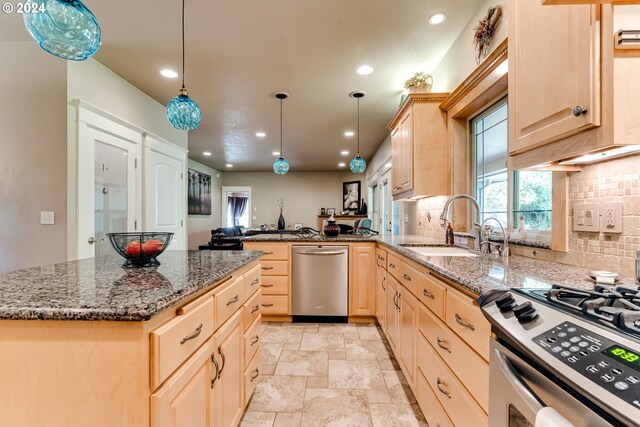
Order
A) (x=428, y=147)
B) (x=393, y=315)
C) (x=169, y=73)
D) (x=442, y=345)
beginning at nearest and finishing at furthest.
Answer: (x=442, y=345), (x=393, y=315), (x=428, y=147), (x=169, y=73)

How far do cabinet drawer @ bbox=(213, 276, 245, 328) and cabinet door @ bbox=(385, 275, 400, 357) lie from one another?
1178 mm

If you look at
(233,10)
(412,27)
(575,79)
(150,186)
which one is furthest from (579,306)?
(150,186)

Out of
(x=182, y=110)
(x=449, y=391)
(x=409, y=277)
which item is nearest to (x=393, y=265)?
(x=409, y=277)

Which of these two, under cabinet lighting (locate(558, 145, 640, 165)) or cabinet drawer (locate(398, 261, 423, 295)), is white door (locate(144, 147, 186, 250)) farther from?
under cabinet lighting (locate(558, 145, 640, 165))

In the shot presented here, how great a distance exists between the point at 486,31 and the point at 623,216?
153 centimetres

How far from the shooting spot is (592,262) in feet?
3.94

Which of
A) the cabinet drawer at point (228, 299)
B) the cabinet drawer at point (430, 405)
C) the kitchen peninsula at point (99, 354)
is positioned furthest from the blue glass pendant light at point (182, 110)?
the cabinet drawer at point (430, 405)

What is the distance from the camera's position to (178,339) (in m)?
0.88

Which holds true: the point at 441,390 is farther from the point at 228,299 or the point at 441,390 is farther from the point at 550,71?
the point at 550,71

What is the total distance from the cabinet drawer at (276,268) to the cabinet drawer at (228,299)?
5.12 ft

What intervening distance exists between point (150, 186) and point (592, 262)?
4284mm

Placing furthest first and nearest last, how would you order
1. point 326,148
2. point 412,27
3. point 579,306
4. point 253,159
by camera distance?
point 253,159, point 326,148, point 412,27, point 579,306

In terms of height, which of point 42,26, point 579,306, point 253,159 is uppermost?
point 253,159

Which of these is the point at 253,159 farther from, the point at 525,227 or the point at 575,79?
the point at 575,79
